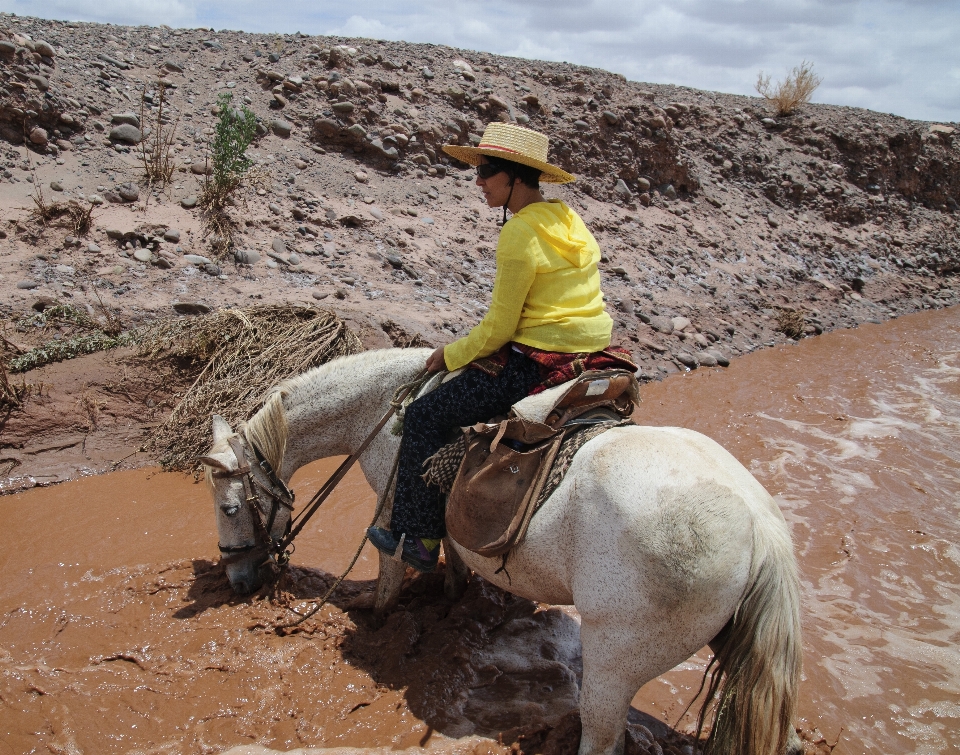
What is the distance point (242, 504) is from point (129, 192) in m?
5.80

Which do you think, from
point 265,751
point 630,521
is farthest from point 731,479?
point 265,751

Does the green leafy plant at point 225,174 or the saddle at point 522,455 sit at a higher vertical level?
the green leafy plant at point 225,174

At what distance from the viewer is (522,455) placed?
104 inches

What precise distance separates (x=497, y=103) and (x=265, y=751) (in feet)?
35.8

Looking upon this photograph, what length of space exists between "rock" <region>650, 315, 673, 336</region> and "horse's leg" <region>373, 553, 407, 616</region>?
6.16 metres

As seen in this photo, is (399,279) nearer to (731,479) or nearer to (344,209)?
(344,209)

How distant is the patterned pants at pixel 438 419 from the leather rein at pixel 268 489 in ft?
0.70

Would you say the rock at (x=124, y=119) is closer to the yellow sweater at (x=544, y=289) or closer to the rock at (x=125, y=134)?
the rock at (x=125, y=134)

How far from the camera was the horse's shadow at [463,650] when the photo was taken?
3.12 m

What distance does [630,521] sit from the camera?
7.43 ft

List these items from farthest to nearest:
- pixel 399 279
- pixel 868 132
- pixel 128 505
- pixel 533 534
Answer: pixel 868 132
pixel 399 279
pixel 128 505
pixel 533 534

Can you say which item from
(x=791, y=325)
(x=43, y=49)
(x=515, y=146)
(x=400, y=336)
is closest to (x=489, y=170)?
(x=515, y=146)

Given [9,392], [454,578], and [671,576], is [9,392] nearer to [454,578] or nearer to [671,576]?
[454,578]

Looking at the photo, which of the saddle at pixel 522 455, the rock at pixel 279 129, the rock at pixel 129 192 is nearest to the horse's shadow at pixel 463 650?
the saddle at pixel 522 455
